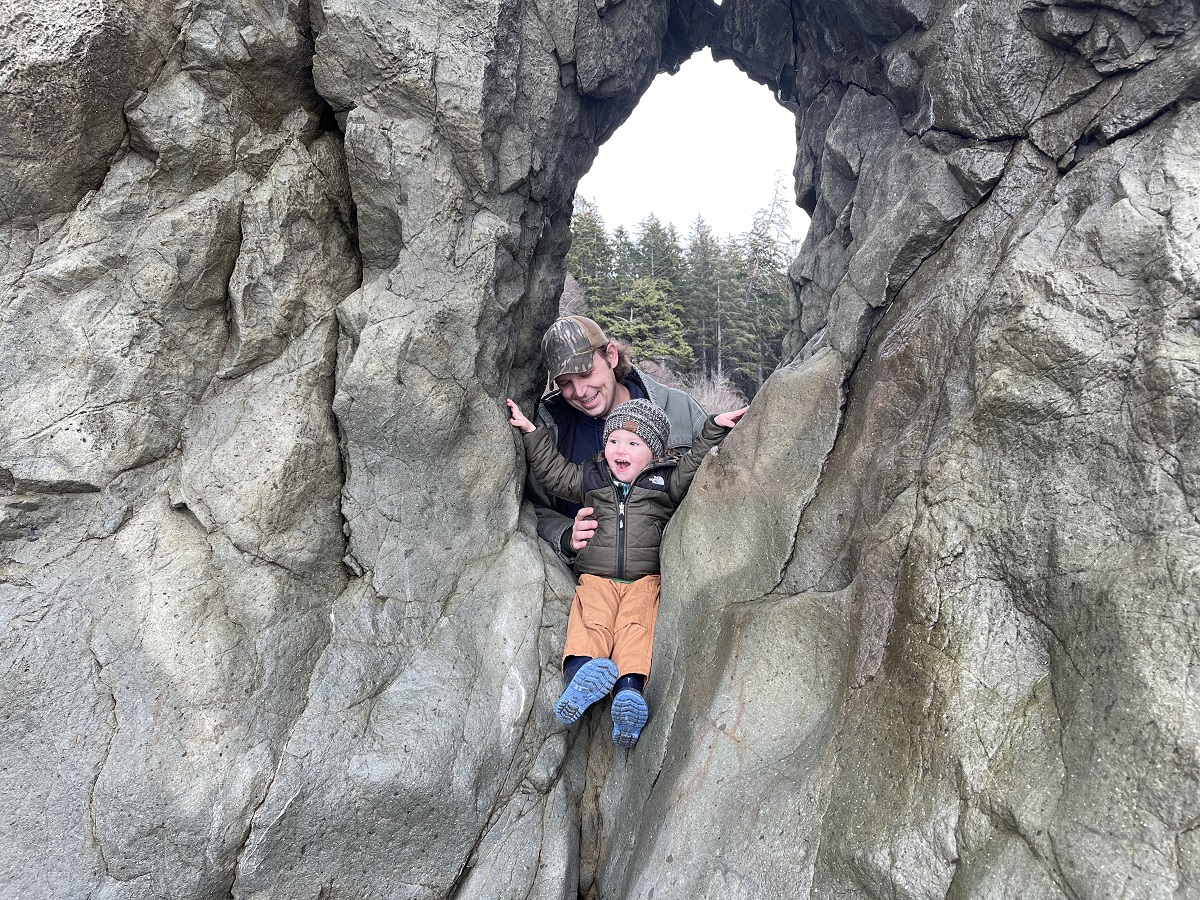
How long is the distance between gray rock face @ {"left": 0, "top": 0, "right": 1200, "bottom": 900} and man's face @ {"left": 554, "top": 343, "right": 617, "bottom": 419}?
0.62 meters

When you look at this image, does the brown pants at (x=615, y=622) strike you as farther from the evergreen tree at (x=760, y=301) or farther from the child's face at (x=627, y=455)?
the evergreen tree at (x=760, y=301)

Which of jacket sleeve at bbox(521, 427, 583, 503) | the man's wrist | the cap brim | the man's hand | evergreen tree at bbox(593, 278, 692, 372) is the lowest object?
the man's wrist

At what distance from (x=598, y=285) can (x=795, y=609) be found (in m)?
24.5

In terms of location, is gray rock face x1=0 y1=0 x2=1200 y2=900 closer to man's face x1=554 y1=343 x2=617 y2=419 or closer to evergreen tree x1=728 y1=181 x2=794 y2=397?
man's face x1=554 y1=343 x2=617 y2=419

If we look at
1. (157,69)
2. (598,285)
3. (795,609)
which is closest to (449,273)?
(157,69)

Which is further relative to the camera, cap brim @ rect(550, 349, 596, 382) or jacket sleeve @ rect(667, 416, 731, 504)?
cap brim @ rect(550, 349, 596, 382)

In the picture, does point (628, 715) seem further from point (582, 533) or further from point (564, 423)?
point (564, 423)

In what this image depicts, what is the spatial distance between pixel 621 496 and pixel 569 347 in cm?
115

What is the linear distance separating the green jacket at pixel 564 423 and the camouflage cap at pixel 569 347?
1.54ft

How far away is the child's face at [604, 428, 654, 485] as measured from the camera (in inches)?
187

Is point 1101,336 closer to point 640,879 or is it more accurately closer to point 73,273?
point 640,879

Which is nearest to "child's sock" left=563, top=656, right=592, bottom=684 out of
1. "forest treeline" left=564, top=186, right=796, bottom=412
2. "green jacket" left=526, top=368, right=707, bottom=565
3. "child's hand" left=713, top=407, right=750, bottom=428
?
"green jacket" left=526, top=368, right=707, bottom=565

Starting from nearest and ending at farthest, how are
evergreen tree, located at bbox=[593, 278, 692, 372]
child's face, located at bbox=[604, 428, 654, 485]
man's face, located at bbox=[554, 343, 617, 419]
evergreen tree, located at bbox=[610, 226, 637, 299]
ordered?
child's face, located at bbox=[604, 428, 654, 485] < man's face, located at bbox=[554, 343, 617, 419] < evergreen tree, located at bbox=[593, 278, 692, 372] < evergreen tree, located at bbox=[610, 226, 637, 299]

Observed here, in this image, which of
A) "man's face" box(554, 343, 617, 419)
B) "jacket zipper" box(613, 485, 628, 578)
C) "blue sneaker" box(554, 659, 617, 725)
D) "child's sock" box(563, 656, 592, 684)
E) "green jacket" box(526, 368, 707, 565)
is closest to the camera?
"blue sneaker" box(554, 659, 617, 725)
